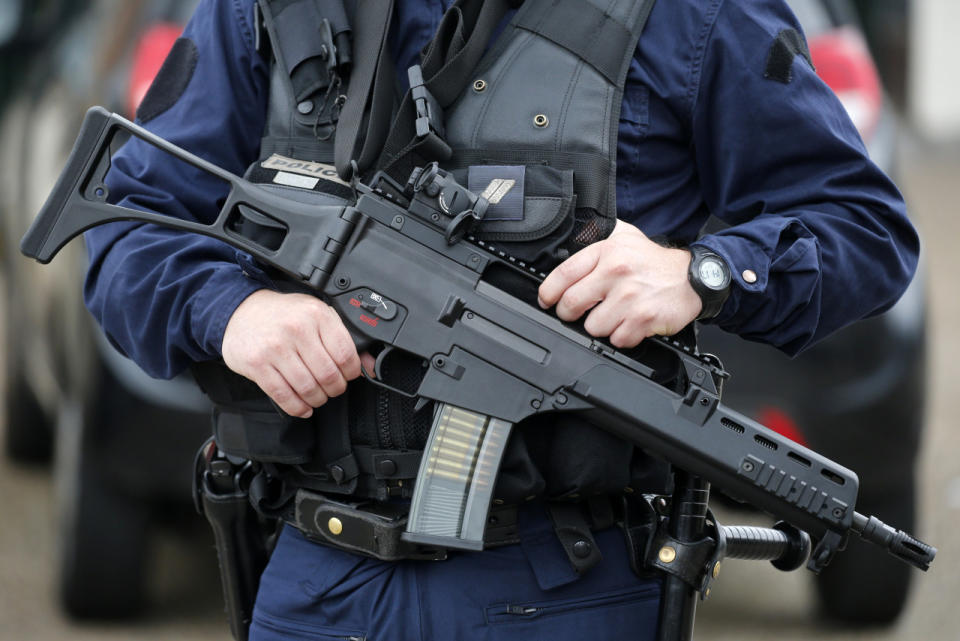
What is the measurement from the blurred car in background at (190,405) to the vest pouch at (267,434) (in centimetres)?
133

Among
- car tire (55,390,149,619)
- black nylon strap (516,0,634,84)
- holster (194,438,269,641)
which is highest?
black nylon strap (516,0,634,84)

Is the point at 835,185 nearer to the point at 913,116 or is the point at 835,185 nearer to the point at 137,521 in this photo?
the point at 137,521

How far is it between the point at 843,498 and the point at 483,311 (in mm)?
578

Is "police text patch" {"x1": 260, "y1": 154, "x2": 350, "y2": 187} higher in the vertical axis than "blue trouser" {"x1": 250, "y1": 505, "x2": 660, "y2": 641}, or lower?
higher

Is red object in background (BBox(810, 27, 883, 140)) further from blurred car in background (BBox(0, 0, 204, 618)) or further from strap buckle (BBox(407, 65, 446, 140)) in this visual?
strap buckle (BBox(407, 65, 446, 140))

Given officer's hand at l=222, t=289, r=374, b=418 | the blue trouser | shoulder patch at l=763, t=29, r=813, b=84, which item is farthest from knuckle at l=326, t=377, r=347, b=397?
shoulder patch at l=763, t=29, r=813, b=84

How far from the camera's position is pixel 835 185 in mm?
1985

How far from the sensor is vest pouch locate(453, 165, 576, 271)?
1.92 m

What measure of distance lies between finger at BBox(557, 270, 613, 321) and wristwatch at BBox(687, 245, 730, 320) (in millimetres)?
120

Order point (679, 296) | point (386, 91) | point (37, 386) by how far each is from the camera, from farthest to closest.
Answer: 1. point (37, 386)
2. point (386, 91)
3. point (679, 296)

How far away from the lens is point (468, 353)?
195 cm

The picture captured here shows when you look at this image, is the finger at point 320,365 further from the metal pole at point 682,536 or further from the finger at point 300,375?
the metal pole at point 682,536

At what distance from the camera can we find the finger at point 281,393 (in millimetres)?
1887

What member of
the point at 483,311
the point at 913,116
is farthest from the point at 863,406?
the point at 913,116
